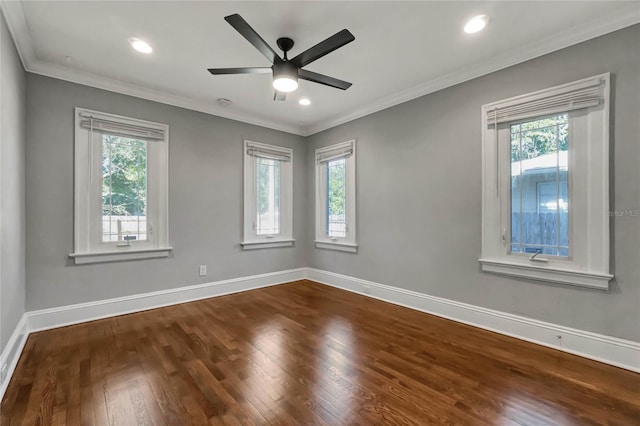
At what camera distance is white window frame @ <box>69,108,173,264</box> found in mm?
3035

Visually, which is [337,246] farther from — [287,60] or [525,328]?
[287,60]

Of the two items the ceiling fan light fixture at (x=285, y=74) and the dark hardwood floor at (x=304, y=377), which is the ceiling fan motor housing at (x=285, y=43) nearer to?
the ceiling fan light fixture at (x=285, y=74)

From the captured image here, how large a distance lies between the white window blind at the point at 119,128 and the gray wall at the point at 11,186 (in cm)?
50

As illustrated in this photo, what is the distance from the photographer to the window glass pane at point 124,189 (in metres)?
3.21

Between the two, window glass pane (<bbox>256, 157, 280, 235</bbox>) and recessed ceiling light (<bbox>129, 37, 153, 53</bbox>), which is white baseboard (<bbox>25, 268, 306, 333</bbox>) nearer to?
window glass pane (<bbox>256, 157, 280, 235</bbox>)

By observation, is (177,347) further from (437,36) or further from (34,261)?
(437,36)

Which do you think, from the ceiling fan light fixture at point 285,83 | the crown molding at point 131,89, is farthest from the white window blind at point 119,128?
the ceiling fan light fixture at point 285,83

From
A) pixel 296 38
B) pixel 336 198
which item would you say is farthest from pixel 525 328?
pixel 296 38

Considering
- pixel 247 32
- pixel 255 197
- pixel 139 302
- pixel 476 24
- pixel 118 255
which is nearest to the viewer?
pixel 247 32

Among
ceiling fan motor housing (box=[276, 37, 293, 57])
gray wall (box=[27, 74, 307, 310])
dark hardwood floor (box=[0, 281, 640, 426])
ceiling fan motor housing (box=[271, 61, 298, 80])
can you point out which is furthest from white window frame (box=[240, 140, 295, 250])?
ceiling fan motor housing (box=[271, 61, 298, 80])

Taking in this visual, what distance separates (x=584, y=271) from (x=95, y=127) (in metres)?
4.99

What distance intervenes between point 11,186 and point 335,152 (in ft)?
12.0

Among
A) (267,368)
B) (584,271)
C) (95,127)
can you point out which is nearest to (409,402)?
(267,368)

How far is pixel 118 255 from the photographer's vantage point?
3.26 meters
